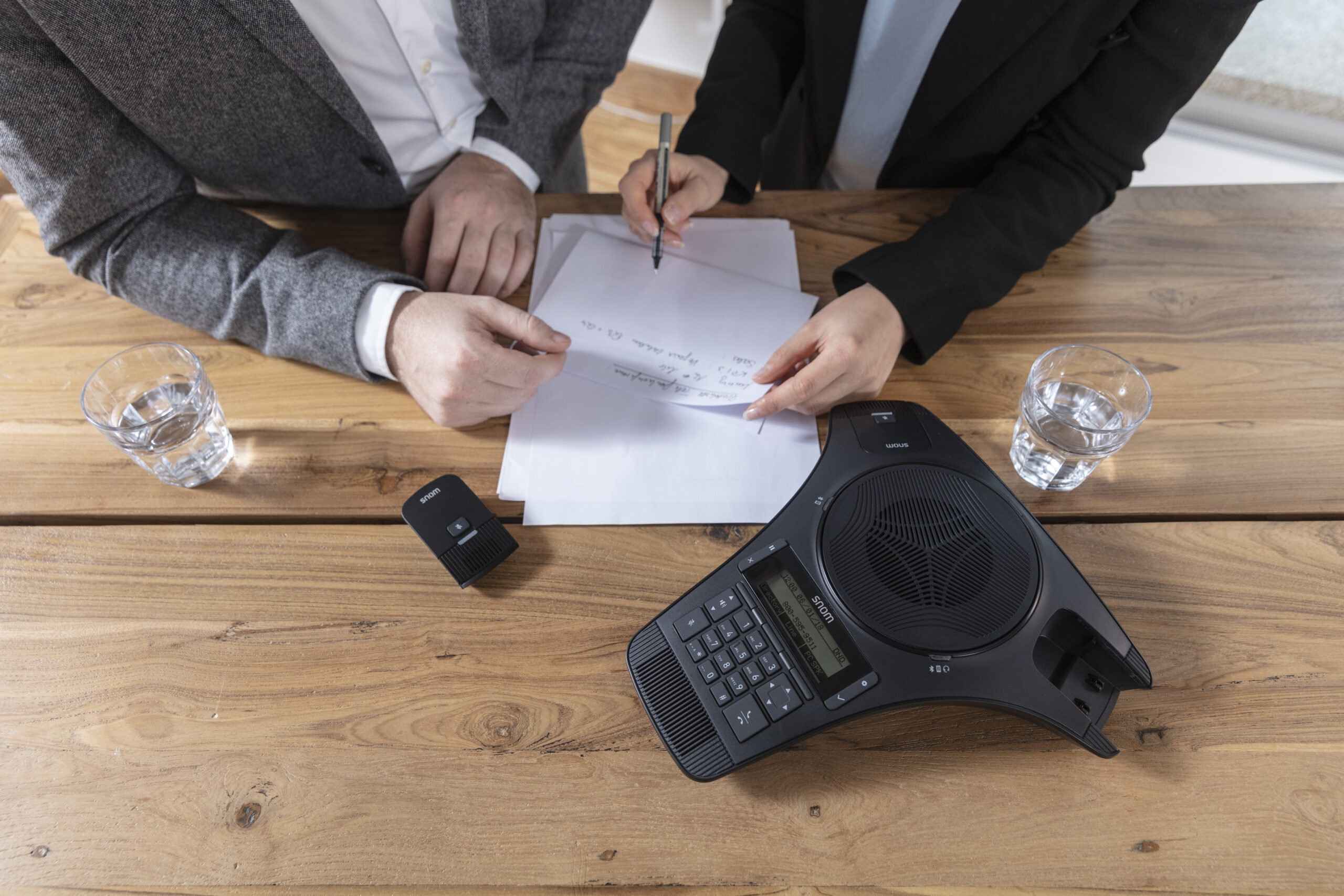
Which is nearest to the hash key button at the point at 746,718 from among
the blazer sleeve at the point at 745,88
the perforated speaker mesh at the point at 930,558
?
the perforated speaker mesh at the point at 930,558

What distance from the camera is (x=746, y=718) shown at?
1.70 ft

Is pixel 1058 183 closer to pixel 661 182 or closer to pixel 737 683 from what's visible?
pixel 661 182

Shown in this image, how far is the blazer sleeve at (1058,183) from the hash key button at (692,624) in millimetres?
363

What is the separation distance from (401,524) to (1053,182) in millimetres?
763

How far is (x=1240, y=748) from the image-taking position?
0.53 m

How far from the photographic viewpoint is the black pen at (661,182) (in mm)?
757

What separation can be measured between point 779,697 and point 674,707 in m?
0.08

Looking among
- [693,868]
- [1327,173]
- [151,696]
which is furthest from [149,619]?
[1327,173]

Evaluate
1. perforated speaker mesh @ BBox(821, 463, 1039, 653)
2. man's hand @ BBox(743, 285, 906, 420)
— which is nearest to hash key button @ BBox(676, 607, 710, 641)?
perforated speaker mesh @ BBox(821, 463, 1039, 653)

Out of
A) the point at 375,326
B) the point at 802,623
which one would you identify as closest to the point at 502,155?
the point at 375,326

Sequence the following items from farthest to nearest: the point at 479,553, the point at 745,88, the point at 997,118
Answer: the point at 745,88 < the point at 997,118 < the point at 479,553

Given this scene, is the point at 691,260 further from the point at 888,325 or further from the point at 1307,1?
the point at 1307,1

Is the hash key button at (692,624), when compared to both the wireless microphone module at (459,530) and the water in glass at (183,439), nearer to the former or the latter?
the wireless microphone module at (459,530)

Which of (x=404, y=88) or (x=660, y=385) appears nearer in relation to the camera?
(x=660, y=385)
